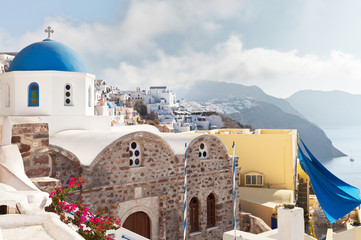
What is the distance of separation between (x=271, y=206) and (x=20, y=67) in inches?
436

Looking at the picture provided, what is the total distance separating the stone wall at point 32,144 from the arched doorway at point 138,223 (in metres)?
4.14

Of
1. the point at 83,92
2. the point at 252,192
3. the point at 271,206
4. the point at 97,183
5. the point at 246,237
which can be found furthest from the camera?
the point at 252,192

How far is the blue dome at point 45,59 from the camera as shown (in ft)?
37.1

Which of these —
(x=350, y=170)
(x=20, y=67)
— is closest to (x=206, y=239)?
(x=20, y=67)

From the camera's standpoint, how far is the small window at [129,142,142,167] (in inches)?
376

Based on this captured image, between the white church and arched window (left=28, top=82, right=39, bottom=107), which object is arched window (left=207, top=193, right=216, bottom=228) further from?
arched window (left=28, top=82, right=39, bottom=107)

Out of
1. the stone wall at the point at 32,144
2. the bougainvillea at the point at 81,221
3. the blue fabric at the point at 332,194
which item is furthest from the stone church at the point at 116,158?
the blue fabric at the point at 332,194

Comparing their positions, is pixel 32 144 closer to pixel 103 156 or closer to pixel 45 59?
pixel 103 156

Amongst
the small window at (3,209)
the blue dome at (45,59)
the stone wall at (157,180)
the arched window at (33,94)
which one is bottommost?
the stone wall at (157,180)

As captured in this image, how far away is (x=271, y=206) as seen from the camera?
14.1 metres

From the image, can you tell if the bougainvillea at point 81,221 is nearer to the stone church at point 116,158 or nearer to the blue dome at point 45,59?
the stone church at point 116,158

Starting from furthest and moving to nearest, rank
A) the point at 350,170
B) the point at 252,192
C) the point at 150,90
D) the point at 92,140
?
the point at 350,170 < the point at 150,90 < the point at 252,192 < the point at 92,140

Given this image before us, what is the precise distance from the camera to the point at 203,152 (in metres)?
11.2

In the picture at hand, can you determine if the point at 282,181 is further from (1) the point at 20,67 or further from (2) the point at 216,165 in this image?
(1) the point at 20,67
